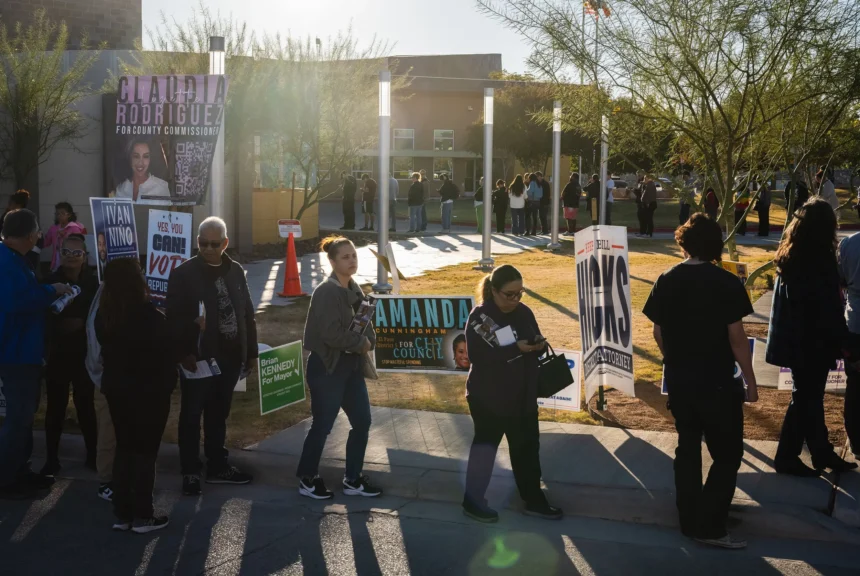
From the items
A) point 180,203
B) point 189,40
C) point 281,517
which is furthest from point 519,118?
point 281,517

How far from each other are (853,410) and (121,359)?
490cm

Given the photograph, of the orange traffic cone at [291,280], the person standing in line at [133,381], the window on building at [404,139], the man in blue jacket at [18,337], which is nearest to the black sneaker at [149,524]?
the person standing in line at [133,381]

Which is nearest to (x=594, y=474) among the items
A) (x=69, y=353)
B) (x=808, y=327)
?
(x=808, y=327)

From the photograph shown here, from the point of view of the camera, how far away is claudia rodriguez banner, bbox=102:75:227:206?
29.6ft

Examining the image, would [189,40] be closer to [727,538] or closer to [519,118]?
[727,538]

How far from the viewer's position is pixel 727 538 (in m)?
5.56

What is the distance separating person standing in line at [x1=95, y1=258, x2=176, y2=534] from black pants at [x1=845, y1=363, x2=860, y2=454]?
4.58 meters

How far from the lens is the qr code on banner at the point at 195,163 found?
30.0ft

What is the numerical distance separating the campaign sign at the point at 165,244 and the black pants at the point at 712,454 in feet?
16.7

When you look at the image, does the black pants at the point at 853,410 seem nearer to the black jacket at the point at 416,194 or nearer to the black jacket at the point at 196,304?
the black jacket at the point at 196,304

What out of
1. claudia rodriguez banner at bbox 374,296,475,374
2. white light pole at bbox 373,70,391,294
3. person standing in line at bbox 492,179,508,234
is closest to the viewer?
claudia rodriguez banner at bbox 374,296,475,374

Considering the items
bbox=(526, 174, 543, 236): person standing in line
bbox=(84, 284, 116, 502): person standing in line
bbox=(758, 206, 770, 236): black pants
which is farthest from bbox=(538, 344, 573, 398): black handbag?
bbox=(758, 206, 770, 236): black pants

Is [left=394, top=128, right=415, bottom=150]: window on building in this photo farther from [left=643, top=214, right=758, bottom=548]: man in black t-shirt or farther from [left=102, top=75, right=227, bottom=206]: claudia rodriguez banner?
[left=643, top=214, right=758, bottom=548]: man in black t-shirt

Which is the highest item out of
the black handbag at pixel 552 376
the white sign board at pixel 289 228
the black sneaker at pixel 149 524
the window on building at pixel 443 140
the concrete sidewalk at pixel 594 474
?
the window on building at pixel 443 140
